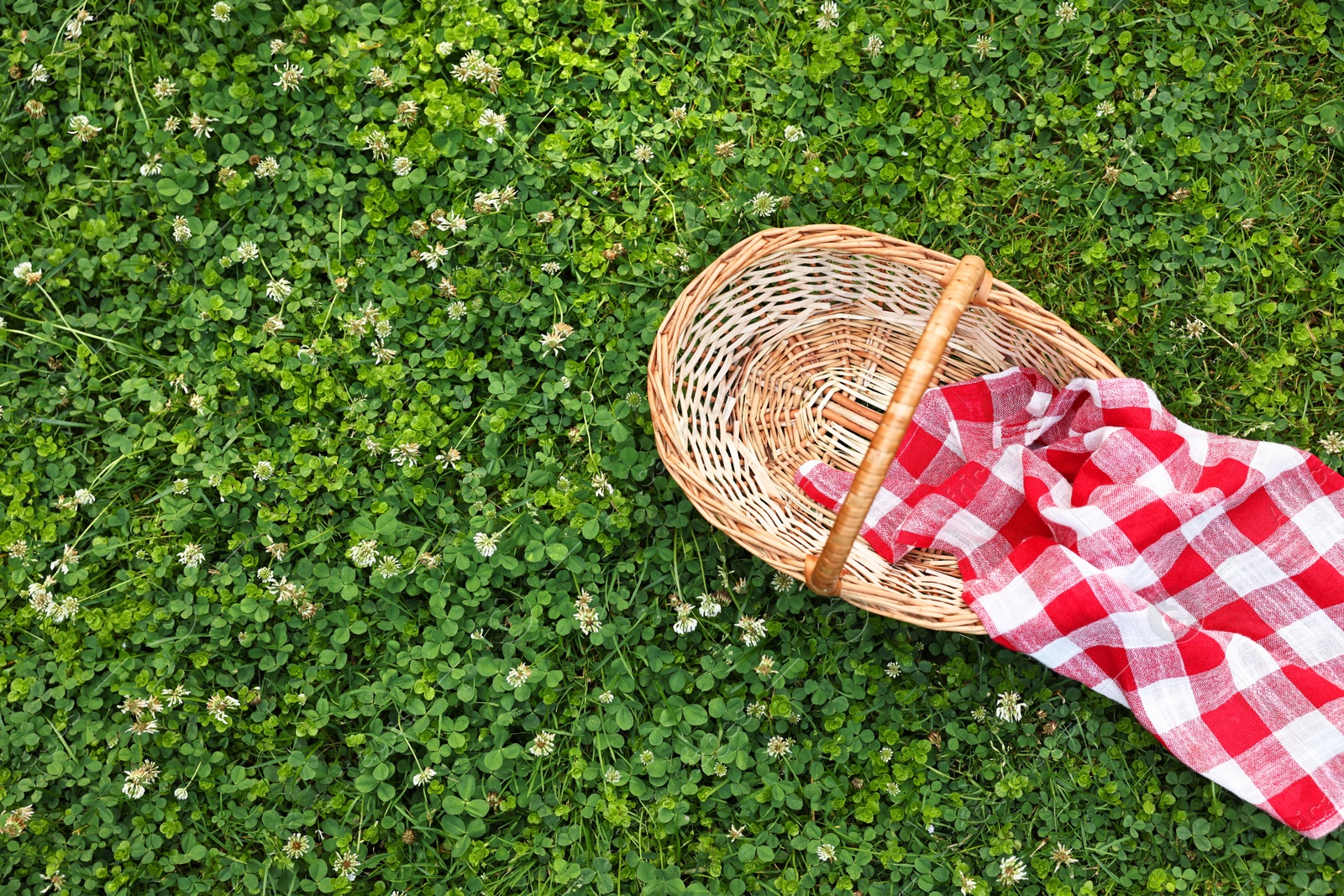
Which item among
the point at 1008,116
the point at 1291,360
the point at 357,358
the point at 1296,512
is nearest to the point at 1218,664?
the point at 1296,512

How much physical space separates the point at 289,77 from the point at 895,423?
209 centimetres

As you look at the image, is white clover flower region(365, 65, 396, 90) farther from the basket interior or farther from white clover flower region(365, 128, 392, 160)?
the basket interior

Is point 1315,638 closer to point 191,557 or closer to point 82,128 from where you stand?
point 191,557

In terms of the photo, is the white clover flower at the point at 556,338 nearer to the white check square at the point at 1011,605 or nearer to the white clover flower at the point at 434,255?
the white clover flower at the point at 434,255

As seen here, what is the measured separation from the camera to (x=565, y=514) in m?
2.53

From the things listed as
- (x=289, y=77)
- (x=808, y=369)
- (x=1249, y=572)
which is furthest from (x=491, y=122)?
(x=1249, y=572)

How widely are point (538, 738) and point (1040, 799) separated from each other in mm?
1321

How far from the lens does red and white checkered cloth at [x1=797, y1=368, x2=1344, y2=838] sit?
222 centimetres

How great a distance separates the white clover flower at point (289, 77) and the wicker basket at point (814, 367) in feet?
4.67

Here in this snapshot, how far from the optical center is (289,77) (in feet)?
9.00

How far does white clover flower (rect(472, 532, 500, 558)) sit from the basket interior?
22.9 inches

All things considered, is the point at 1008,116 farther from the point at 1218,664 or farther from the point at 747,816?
the point at 747,816

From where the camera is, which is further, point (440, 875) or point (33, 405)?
point (33, 405)

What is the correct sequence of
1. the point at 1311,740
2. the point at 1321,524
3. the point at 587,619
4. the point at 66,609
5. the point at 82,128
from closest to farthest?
1. the point at 1311,740
2. the point at 1321,524
3. the point at 587,619
4. the point at 66,609
5. the point at 82,128
